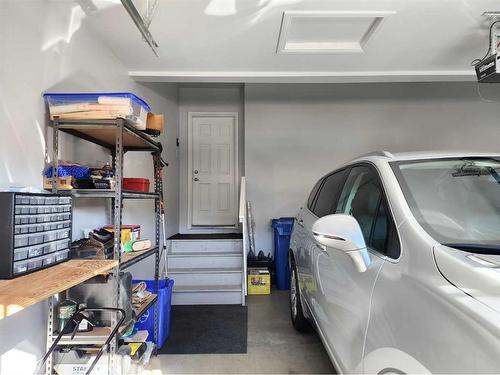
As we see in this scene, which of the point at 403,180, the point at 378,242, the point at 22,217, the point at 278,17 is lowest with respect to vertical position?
the point at 378,242

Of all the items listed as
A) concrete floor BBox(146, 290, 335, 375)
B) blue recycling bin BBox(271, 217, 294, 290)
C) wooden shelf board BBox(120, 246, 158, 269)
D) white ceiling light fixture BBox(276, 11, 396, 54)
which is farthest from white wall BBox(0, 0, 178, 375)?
blue recycling bin BBox(271, 217, 294, 290)

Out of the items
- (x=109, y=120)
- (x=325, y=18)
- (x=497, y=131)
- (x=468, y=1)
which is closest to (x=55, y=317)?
(x=109, y=120)

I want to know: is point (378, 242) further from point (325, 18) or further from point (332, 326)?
point (325, 18)

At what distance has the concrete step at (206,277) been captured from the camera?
368 centimetres

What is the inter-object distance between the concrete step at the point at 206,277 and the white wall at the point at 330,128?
3.40 ft

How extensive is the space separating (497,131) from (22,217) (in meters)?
5.83

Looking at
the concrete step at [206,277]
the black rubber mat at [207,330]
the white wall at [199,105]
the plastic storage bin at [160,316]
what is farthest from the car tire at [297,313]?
the white wall at [199,105]

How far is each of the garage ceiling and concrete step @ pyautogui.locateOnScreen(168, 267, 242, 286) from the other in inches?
86.8

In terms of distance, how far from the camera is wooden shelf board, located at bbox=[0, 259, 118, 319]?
935 mm

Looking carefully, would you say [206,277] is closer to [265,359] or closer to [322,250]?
[265,359]

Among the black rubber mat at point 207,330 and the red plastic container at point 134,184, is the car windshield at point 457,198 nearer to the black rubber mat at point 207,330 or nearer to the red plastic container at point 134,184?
the red plastic container at point 134,184

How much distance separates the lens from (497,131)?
182 inches

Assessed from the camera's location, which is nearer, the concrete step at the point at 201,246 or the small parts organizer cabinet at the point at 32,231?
the small parts organizer cabinet at the point at 32,231

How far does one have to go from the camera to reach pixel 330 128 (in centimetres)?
470
